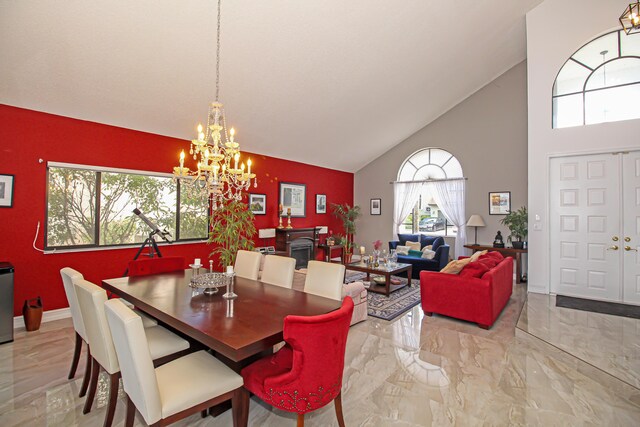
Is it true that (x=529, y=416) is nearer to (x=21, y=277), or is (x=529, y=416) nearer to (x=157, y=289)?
→ (x=157, y=289)

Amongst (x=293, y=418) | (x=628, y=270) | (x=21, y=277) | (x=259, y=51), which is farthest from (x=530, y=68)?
(x=21, y=277)

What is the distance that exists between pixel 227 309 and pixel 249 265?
1.28 m

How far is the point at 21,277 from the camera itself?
3.66 metres

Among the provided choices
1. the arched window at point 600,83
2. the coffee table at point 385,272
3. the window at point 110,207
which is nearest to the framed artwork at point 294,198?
the window at point 110,207

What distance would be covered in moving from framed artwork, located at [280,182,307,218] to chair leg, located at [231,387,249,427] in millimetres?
5255

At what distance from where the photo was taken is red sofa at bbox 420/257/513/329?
3689mm

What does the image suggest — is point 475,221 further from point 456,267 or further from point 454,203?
point 456,267

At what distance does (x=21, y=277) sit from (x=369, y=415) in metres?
4.23

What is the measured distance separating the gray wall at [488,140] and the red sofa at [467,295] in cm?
303

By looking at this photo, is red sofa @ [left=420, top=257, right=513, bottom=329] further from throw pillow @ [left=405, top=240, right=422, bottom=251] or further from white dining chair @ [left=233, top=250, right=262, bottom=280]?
throw pillow @ [left=405, top=240, right=422, bottom=251]

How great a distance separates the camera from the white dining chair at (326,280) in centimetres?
263

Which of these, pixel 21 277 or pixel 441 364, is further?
pixel 21 277

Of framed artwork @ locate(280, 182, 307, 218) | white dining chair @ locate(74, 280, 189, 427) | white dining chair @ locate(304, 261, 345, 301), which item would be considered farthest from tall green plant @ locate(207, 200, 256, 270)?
white dining chair @ locate(74, 280, 189, 427)

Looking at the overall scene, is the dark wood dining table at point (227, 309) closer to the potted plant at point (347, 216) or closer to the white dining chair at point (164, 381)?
the white dining chair at point (164, 381)
